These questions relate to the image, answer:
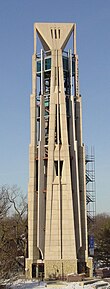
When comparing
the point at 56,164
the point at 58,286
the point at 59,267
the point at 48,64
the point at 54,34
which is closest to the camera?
the point at 58,286

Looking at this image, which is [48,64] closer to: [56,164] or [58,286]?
[56,164]

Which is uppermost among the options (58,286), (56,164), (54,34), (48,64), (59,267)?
(54,34)

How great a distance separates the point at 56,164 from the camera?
44406mm

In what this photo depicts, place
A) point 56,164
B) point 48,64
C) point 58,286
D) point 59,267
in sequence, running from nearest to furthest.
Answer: point 58,286 → point 59,267 → point 56,164 → point 48,64

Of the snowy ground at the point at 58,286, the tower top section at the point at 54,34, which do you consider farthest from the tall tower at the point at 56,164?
the snowy ground at the point at 58,286

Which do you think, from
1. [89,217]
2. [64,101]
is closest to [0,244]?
[64,101]

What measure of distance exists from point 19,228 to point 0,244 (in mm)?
23116

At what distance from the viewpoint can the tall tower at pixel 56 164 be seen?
140 ft

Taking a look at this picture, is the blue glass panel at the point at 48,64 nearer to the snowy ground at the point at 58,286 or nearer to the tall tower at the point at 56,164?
the tall tower at the point at 56,164

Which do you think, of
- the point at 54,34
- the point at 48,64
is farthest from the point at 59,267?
the point at 54,34

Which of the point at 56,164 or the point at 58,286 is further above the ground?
the point at 56,164

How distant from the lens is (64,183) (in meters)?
43.7

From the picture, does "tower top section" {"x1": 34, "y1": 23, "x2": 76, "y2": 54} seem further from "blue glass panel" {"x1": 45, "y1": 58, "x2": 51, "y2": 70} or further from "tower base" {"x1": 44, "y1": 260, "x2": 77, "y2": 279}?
"tower base" {"x1": 44, "y1": 260, "x2": 77, "y2": 279}

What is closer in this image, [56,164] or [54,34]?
[56,164]
